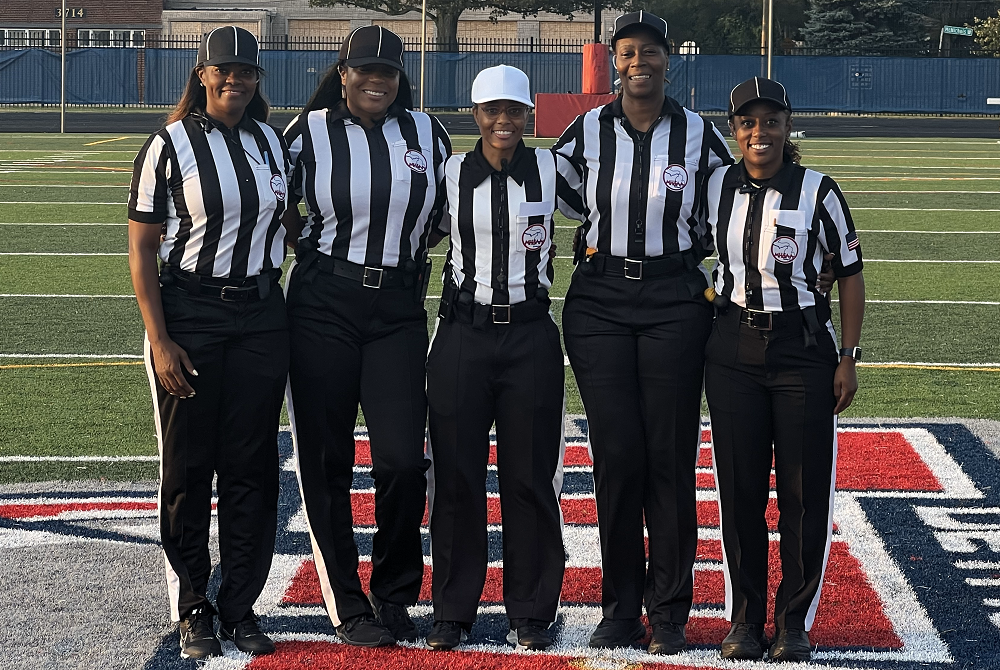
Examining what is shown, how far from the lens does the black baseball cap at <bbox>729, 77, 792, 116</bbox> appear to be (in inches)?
149

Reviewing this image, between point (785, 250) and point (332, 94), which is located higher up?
point (332, 94)

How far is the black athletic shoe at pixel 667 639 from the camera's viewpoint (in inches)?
152

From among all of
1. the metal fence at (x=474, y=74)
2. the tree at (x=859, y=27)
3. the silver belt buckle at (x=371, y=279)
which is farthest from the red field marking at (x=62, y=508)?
the tree at (x=859, y=27)

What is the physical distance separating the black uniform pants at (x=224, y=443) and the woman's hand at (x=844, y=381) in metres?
1.58

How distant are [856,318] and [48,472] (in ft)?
11.5

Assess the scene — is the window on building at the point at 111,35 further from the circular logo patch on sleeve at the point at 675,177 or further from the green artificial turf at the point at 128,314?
the circular logo patch on sleeve at the point at 675,177

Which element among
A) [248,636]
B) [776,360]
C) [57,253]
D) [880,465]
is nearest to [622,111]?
[776,360]

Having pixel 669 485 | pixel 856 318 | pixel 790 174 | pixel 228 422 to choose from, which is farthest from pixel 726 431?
pixel 228 422

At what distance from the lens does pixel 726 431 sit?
388 cm

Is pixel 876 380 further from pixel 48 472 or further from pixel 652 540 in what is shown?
pixel 48 472

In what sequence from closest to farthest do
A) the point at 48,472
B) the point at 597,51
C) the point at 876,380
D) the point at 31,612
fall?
the point at 31,612
the point at 48,472
the point at 876,380
the point at 597,51

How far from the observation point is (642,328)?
3885mm

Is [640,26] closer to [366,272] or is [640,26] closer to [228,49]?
[366,272]

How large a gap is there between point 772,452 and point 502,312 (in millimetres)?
896
